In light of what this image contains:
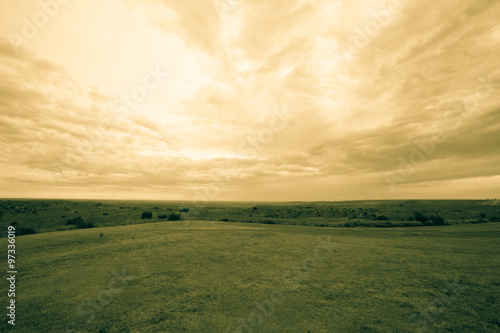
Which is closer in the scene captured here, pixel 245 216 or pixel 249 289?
pixel 249 289

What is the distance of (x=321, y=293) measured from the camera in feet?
17.8

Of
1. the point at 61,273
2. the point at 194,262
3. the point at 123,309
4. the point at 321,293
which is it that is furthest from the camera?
the point at 194,262

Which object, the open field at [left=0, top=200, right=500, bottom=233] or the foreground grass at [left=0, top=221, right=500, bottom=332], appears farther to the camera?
the open field at [left=0, top=200, right=500, bottom=233]

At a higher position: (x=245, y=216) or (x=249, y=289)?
(x=249, y=289)

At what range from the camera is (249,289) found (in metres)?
5.66

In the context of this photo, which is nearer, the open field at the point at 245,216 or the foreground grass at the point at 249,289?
the foreground grass at the point at 249,289

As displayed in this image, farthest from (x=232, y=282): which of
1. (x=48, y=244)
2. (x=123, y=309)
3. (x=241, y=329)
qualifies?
(x=48, y=244)

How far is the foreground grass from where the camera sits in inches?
165

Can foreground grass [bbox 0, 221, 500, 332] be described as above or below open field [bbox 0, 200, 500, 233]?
above

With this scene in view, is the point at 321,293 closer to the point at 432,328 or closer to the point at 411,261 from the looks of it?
the point at 432,328

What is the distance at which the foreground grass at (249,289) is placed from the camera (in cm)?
420

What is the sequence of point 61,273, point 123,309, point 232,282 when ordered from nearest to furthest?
1. point 123,309
2. point 232,282
3. point 61,273

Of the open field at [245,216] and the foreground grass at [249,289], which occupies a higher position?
the foreground grass at [249,289]

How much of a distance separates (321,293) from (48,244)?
461 inches
